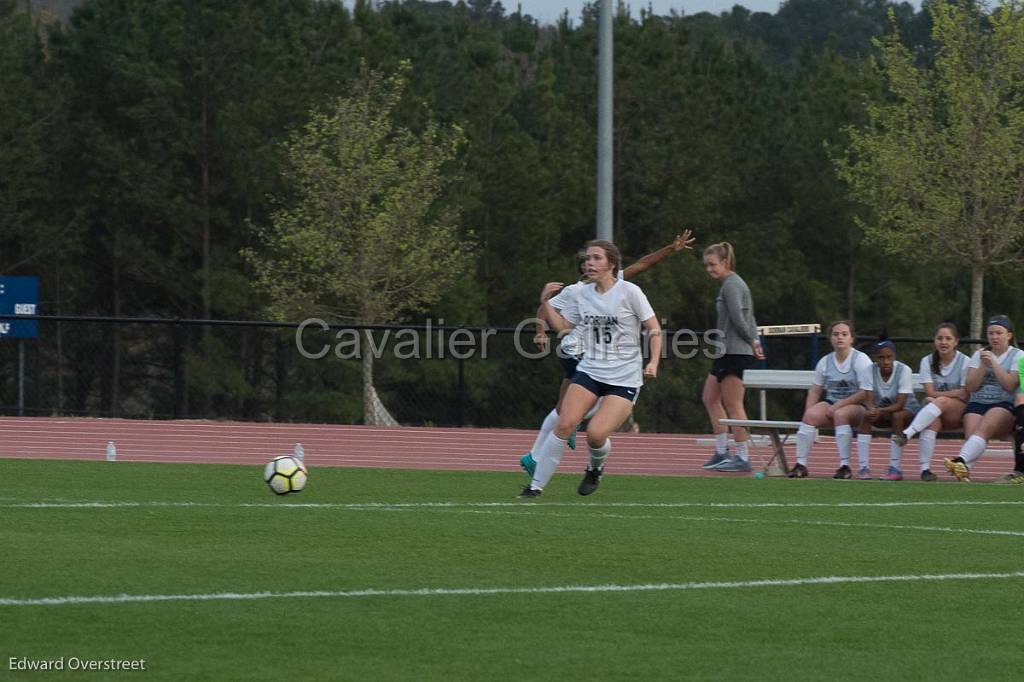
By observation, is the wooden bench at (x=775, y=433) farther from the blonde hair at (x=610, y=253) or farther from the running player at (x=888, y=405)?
the blonde hair at (x=610, y=253)

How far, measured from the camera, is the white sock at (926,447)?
16.3m

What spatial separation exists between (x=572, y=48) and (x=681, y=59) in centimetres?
521

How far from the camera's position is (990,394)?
16.2 meters

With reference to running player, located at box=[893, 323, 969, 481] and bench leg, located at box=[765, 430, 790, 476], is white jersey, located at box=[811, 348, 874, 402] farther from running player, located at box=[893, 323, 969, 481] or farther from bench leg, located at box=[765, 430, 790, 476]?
bench leg, located at box=[765, 430, 790, 476]

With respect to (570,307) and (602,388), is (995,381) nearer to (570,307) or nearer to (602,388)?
(570,307)

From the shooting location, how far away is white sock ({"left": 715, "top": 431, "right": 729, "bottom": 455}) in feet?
58.0

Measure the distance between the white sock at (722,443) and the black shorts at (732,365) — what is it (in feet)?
1.92

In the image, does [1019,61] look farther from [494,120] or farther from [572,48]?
[572,48]

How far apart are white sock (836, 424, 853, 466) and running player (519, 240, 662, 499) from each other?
4.72 metres

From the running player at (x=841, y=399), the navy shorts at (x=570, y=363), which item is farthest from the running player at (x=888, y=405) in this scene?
the navy shorts at (x=570, y=363)

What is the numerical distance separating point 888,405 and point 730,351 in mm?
1550

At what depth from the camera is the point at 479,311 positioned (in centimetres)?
4653

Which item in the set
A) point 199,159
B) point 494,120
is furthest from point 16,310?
point 494,120

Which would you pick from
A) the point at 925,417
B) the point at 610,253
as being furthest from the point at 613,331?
the point at 925,417
